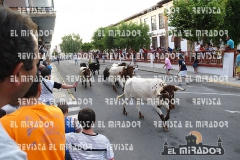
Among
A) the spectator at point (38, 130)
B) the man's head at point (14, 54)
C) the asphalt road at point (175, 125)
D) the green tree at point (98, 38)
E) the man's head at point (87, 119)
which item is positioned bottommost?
the asphalt road at point (175, 125)

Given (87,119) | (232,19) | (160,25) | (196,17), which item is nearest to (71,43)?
(160,25)

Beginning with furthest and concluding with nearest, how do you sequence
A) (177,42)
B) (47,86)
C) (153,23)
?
(153,23) < (177,42) < (47,86)

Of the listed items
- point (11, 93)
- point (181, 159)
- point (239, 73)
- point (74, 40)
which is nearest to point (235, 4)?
point (239, 73)

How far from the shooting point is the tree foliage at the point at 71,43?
80312mm

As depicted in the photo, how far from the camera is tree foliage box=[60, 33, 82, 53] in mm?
80312

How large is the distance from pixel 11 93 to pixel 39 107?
77 cm

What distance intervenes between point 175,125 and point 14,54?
626 centimetres

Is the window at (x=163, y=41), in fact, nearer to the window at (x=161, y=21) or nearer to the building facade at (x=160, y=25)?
the building facade at (x=160, y=25)

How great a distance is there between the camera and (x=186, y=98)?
984 cm

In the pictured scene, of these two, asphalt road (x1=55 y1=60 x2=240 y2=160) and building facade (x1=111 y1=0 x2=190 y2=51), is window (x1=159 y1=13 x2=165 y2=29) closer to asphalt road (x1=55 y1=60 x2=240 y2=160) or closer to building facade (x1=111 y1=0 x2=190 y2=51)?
building facade (x1=111 y1=0 x2=190 y2=51)

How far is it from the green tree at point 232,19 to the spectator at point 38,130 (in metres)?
20.6

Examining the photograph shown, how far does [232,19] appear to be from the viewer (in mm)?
19203

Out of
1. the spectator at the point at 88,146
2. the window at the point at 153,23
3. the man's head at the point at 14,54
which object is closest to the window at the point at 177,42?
the window at the point at 153,23

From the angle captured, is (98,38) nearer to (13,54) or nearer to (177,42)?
(177,42)
